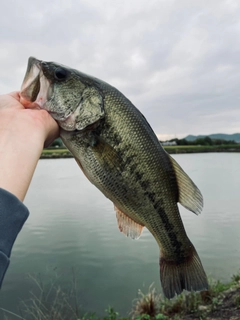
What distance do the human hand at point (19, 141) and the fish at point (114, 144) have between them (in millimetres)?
240

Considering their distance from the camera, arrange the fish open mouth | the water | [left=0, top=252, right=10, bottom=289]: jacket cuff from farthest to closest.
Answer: the water < the fish open mouth < [left=0, top=252, right=10, bottom=289]: jacket cuff

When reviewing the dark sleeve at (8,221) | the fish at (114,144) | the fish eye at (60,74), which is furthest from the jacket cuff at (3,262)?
the fish eye at (60,74)

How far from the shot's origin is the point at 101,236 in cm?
1759

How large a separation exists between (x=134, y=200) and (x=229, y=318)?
15.6 ft

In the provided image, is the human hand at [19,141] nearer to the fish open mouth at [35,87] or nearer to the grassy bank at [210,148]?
the fish open mouth at [35,87]

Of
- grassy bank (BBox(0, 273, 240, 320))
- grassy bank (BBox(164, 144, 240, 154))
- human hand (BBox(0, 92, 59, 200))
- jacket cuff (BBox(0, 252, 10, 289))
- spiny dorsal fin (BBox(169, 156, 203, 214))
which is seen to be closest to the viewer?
jacket cuff (BBox(0, 252, 10, 289))

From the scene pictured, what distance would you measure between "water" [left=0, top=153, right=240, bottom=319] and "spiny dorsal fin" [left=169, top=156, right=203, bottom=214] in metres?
7.65

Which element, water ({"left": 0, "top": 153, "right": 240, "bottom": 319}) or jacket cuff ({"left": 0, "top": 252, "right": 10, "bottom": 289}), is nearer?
jacket cuff ({"left": 0, "top": 252, "right": 10, "bottom": 289})

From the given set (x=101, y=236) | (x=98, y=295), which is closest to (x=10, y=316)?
(x=98, y=295)

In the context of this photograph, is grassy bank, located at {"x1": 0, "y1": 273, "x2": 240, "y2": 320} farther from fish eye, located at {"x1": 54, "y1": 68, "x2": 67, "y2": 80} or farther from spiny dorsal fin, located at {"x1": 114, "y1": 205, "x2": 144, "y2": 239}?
fish eye, located at {"x1": 54, "y1": 68, "x2": 67, "y2": 80}

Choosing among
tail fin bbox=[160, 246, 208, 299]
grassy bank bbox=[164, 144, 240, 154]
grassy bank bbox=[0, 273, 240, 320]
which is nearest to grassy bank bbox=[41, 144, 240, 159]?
grassy bank bbox=[164, 144, 240, 154]

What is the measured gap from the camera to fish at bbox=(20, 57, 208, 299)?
2.52 metres

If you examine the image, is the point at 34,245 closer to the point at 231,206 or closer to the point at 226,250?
the point at 226,250

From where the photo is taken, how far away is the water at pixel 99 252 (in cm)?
1106
